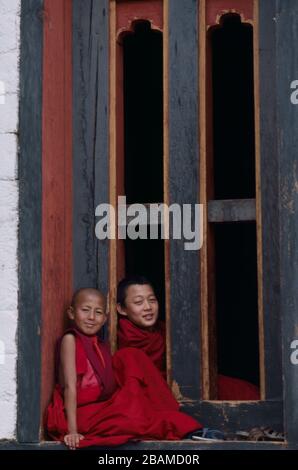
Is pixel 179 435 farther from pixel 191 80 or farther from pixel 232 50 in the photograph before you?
pixel 232 50

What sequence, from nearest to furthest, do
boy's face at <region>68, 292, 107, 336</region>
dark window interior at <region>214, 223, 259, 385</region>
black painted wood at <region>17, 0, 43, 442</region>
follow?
1. black painted wood at <region>17, 0, 43, 442</region>
2. boy's face at <region>68, 292, 107, 336</region>
3. dark window interior at <region>214, 223, 259, 385</region>

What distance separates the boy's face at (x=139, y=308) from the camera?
4.56m

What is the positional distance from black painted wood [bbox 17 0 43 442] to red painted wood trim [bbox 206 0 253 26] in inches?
28.3

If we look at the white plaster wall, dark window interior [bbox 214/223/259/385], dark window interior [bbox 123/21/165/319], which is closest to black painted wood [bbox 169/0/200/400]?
the white plaster wall

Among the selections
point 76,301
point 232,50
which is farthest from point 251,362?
point 76,301

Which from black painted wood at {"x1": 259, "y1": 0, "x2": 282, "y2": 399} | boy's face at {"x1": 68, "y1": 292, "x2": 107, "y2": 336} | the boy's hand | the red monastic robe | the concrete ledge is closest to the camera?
the concrete ledge

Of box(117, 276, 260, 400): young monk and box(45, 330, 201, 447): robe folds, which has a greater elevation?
box(117, 276, 260, 400): young monk

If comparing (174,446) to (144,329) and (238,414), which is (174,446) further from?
(144,329)

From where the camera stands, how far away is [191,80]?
448 centimetres

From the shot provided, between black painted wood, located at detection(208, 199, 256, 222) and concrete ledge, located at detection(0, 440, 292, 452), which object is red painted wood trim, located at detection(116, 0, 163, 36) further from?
concrete ledge, located at detection(0, 440, 292, 452)

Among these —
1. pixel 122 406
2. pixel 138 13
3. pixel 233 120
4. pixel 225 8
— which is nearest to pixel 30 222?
pixel 122 406

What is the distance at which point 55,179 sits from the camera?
443cm

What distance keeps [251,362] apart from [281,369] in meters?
2.41

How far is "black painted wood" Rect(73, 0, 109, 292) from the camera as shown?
4.55 meters
